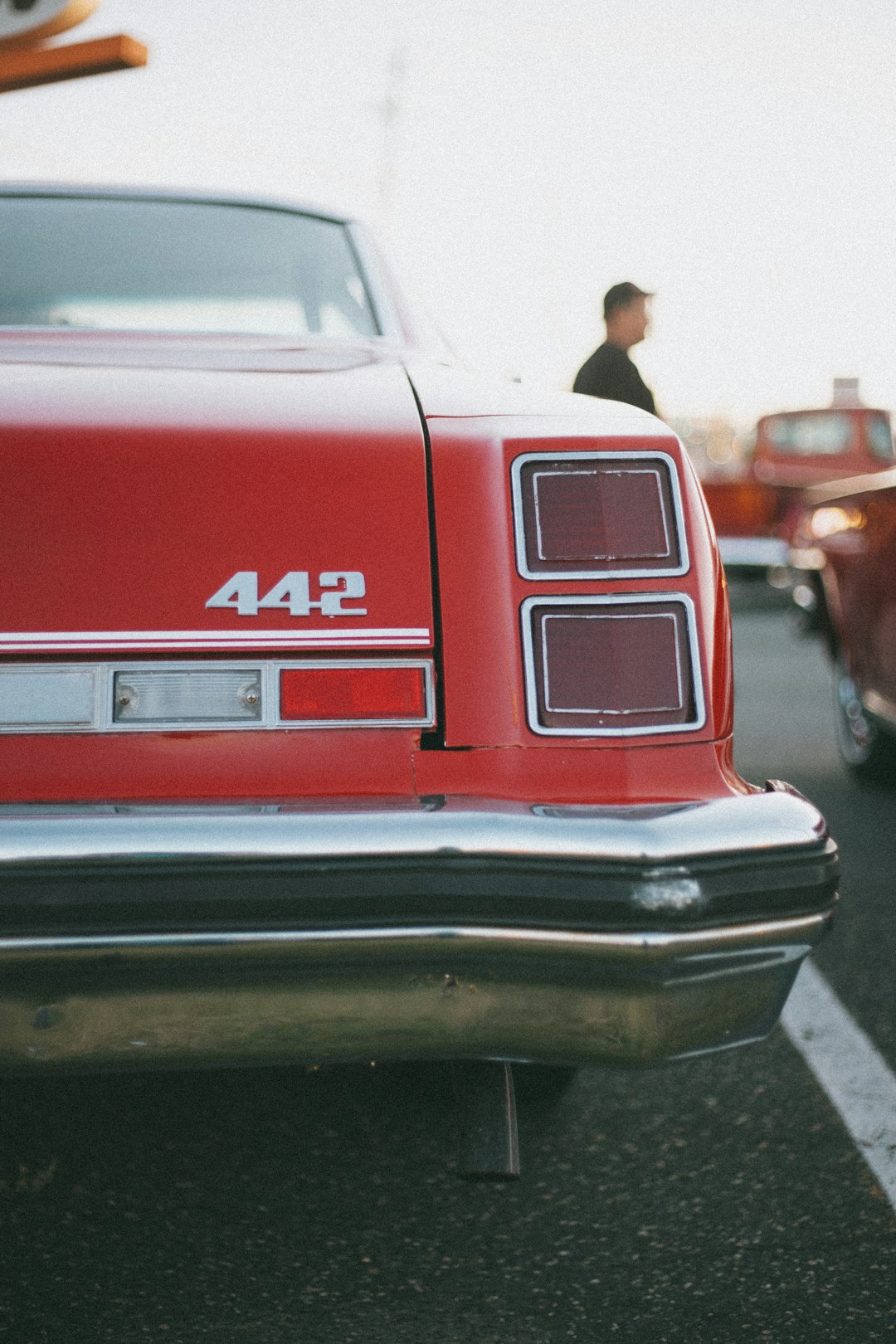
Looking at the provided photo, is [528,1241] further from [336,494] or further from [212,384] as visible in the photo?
[212,384]

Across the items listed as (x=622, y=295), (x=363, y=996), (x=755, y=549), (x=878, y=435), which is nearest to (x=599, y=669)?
(x=363, y=996)

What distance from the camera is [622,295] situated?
19.1ft

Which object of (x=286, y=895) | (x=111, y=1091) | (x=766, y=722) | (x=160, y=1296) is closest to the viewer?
(x=286, y=895)

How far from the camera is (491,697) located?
1931 millimetres

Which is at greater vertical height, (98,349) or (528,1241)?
(98,349)

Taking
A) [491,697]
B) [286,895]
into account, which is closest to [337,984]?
[286,895]

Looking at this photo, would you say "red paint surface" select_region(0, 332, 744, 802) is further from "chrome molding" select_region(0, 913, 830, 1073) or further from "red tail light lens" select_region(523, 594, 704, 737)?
"chrome molding" select_region(0, 913, 830, 1073)

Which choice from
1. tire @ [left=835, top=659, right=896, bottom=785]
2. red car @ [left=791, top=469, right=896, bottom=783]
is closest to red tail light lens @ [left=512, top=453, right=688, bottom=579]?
red car @ [left=791, top=469, right=896, bottom=783]

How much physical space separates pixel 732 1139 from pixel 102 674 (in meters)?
A: 1.56

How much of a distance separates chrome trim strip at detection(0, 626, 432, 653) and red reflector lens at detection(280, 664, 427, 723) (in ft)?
0.13

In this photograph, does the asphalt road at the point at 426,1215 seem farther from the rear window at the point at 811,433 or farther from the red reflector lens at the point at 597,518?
the rear window at the point at 811,433

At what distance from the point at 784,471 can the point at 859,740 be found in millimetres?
10347

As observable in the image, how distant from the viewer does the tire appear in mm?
5766

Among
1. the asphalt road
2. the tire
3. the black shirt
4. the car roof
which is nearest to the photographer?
the asphalt road
